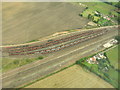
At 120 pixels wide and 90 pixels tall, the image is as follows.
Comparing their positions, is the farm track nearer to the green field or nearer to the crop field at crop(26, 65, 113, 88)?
the green field

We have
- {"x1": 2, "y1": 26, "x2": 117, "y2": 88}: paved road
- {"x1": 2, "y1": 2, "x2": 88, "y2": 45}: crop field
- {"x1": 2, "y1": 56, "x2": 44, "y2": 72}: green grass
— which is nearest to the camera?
{"x1": 2, "y1": 26, "x2": 117, "y2": 88}: paved road

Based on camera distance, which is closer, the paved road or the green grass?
the paved road

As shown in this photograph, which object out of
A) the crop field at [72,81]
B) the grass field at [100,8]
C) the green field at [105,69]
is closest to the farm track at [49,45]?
the green field at [105,69]

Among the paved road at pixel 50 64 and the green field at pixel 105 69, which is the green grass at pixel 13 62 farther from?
the green field at pixel 105 69

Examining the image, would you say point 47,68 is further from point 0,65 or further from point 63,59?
point 0,65

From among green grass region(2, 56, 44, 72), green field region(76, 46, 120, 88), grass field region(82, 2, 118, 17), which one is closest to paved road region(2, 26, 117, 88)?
green grass region(2, 56, 44, 72)

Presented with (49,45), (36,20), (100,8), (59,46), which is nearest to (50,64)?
(59,46)
